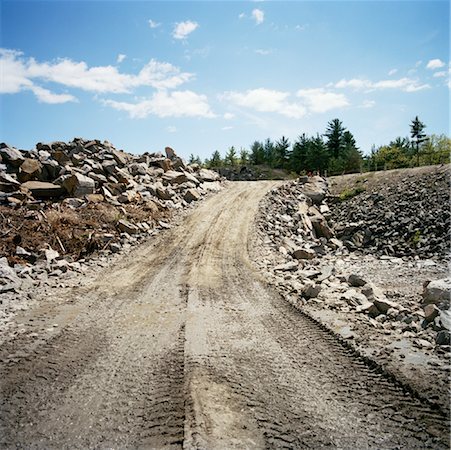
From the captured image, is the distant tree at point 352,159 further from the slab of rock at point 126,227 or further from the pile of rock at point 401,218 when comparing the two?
the slab of rock at point 126,227

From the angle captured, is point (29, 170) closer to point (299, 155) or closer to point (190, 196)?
point (190, 196)

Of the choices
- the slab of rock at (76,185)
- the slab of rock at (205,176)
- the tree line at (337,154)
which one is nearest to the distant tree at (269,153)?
the tree line at (337,154)

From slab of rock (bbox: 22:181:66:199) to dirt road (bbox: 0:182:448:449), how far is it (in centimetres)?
789

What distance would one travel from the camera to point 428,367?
4.31 meters

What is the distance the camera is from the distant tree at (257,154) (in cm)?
5800

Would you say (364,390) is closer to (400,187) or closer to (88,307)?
(88,307)

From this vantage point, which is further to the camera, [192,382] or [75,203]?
[75,203]

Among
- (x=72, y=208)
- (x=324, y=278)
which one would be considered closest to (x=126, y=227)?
(x=72, y=208)

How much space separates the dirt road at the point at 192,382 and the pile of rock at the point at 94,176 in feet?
26.2

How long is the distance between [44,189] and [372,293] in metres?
13.5

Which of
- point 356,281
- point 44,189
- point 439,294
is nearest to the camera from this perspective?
point 439,294

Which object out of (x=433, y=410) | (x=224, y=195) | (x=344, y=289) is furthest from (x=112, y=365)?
(x=224, y=195)

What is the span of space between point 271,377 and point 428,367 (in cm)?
215

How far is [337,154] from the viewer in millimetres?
49906
